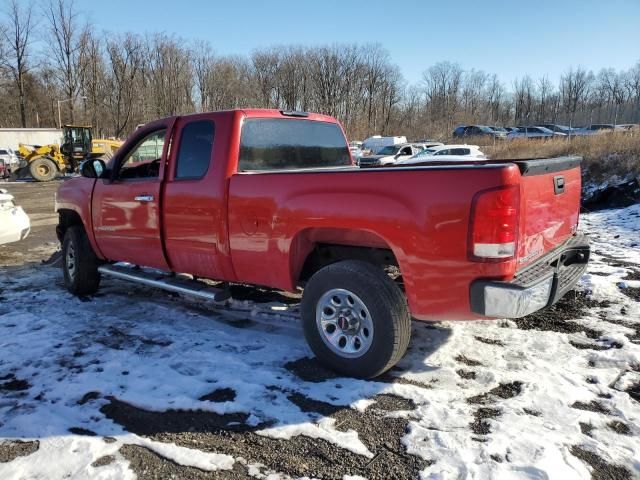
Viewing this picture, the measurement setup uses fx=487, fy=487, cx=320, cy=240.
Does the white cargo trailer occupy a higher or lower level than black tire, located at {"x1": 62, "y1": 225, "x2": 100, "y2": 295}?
higher

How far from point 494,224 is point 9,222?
7109 mm

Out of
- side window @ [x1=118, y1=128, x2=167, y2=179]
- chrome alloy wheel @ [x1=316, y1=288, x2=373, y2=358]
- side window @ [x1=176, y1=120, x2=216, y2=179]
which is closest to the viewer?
chrome alloy wheel @ [x1=316, y1=288, x2=373, y2=358]

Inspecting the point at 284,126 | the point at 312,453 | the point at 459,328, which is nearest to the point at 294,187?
the point at 284,126

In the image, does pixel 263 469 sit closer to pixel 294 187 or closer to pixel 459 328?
pixel 294 187

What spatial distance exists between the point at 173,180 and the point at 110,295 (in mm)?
2182

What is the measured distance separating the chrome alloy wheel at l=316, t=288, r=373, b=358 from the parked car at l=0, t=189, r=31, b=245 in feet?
19.0

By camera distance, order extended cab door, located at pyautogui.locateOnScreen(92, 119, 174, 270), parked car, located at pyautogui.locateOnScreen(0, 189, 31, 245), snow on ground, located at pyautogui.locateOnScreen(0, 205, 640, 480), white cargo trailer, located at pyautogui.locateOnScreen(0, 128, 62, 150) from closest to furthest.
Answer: snow on ground, located at pyautogui.locateOnScreen(0, 205, 640, 480)
extended cab door, located at pyautogui.locateOnScreen(92, 119, 174, 270)
parked car, located at pyautogui.locateOnScreen(0, 189, 31, 245)
white cargo trailer, located at pyautogui.locateOnScreen(0, 128, 62, 150)

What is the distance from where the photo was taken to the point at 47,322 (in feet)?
15.8

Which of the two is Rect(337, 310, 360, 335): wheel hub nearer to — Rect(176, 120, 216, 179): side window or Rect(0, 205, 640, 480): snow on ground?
Rect(0, 205, 640, 480): snow on ground

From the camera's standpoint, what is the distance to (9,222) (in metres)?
7.21

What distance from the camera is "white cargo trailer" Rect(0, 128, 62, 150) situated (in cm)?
4509

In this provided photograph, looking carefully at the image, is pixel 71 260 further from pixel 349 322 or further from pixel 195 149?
pixel 349 322

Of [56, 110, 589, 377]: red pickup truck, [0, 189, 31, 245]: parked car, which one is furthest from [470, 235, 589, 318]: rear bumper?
[0, 189, 31, 245]: parked car

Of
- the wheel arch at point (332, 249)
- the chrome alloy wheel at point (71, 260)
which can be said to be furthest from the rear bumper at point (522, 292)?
the chrome alloy wheel at point (71, 260)
